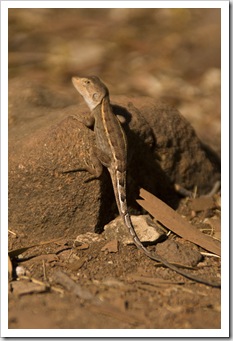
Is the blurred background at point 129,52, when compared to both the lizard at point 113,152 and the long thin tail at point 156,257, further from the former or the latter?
the long thin tail at point 156,257

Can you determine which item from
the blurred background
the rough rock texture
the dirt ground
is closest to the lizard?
the rough rock texture

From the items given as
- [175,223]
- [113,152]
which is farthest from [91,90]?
[175,223]

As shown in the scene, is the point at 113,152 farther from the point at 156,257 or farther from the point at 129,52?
the point at 129,52

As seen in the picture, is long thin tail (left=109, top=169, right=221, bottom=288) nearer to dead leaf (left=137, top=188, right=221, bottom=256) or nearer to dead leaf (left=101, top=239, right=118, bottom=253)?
dead leaf (left=101, top=239, right=118, bottom=253)

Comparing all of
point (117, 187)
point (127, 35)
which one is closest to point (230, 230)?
point (117, 187)

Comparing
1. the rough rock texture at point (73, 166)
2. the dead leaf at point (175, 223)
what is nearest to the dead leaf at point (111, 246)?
the rough rock texture at point (73, 166)

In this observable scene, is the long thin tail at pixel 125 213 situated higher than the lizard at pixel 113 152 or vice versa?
the lizard at pixel 113 152
